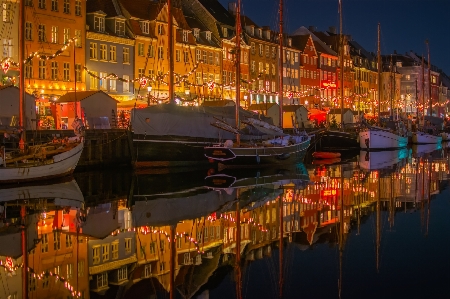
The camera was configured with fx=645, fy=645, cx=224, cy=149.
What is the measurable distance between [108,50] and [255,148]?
22.0 m

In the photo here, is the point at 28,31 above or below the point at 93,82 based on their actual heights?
above

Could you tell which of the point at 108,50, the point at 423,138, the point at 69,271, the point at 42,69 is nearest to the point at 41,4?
the point at 42,69

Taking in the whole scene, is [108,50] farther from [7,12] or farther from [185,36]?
[7,12]

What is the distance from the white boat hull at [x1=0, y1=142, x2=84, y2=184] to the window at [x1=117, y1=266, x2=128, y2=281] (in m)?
18.5

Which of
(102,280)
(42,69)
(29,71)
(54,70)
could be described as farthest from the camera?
(54,70)

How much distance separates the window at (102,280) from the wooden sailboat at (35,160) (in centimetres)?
1877

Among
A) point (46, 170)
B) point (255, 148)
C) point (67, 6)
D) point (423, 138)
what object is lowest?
point (46, 170)

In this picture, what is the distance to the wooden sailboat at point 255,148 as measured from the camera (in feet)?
135

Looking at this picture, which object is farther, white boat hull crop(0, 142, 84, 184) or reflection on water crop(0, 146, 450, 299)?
white boat hull crop(0, 142, 84, 184)

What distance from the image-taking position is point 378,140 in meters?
67.1

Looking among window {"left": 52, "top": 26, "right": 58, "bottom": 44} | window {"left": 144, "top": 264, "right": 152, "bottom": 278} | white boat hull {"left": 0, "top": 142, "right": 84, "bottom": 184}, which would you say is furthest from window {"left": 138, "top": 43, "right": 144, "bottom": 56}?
window {"left": 144, "top": 264, "right": 152, "bottom": 278}

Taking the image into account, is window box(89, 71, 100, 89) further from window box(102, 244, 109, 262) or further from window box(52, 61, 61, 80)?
window box(102, 244, 109, 262)

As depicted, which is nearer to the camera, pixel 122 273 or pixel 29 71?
pixel 122 273

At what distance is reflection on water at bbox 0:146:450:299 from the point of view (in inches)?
506
